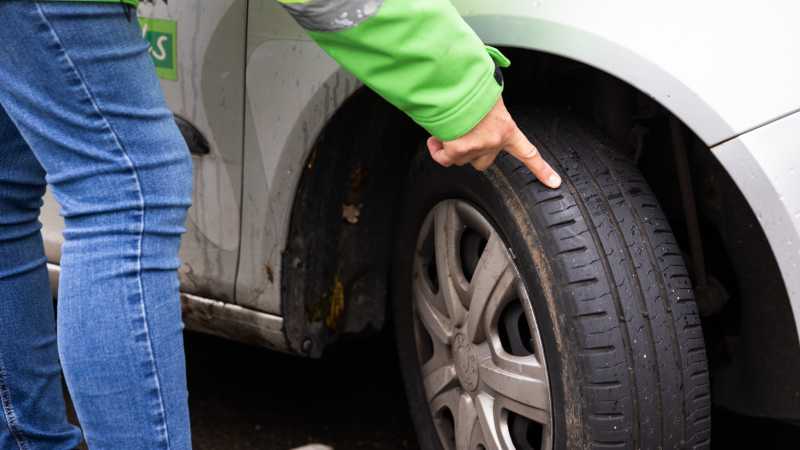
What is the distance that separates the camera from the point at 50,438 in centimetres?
201

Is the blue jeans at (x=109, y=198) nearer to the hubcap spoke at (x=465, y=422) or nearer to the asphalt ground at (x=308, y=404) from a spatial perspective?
the hubcap spoke at (x=465, y=422)

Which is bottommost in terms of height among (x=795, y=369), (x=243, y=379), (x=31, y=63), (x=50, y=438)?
(x=243, y=379)

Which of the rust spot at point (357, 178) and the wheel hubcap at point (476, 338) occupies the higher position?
the rust spot at point (357, 178)

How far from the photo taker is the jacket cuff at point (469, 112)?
1665mm

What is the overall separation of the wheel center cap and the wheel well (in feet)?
1.25

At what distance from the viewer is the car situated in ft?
5.80

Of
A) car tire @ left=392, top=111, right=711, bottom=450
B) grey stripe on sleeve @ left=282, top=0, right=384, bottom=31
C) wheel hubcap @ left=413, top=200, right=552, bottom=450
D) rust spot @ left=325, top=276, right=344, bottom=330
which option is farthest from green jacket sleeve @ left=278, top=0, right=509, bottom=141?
rust spot @ left=325, top=276, right=344, bottom=330

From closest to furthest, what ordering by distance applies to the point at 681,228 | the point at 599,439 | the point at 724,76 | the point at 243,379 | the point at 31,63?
1. the point at 31,63
2. the point at 724,76
3. the point at 599,439
4. the point at 681,228
5. the point at 243,379

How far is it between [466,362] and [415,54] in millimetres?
829

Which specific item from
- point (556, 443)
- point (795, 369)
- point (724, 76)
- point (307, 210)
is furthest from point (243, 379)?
point (724, 76)

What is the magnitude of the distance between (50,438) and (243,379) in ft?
4.34

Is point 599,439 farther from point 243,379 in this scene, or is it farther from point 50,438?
point 243,379

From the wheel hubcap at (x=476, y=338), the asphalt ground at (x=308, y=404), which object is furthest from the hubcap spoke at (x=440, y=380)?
the asphalt ground at (x=308, y=404)

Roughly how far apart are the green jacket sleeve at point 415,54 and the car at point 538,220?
27cm
